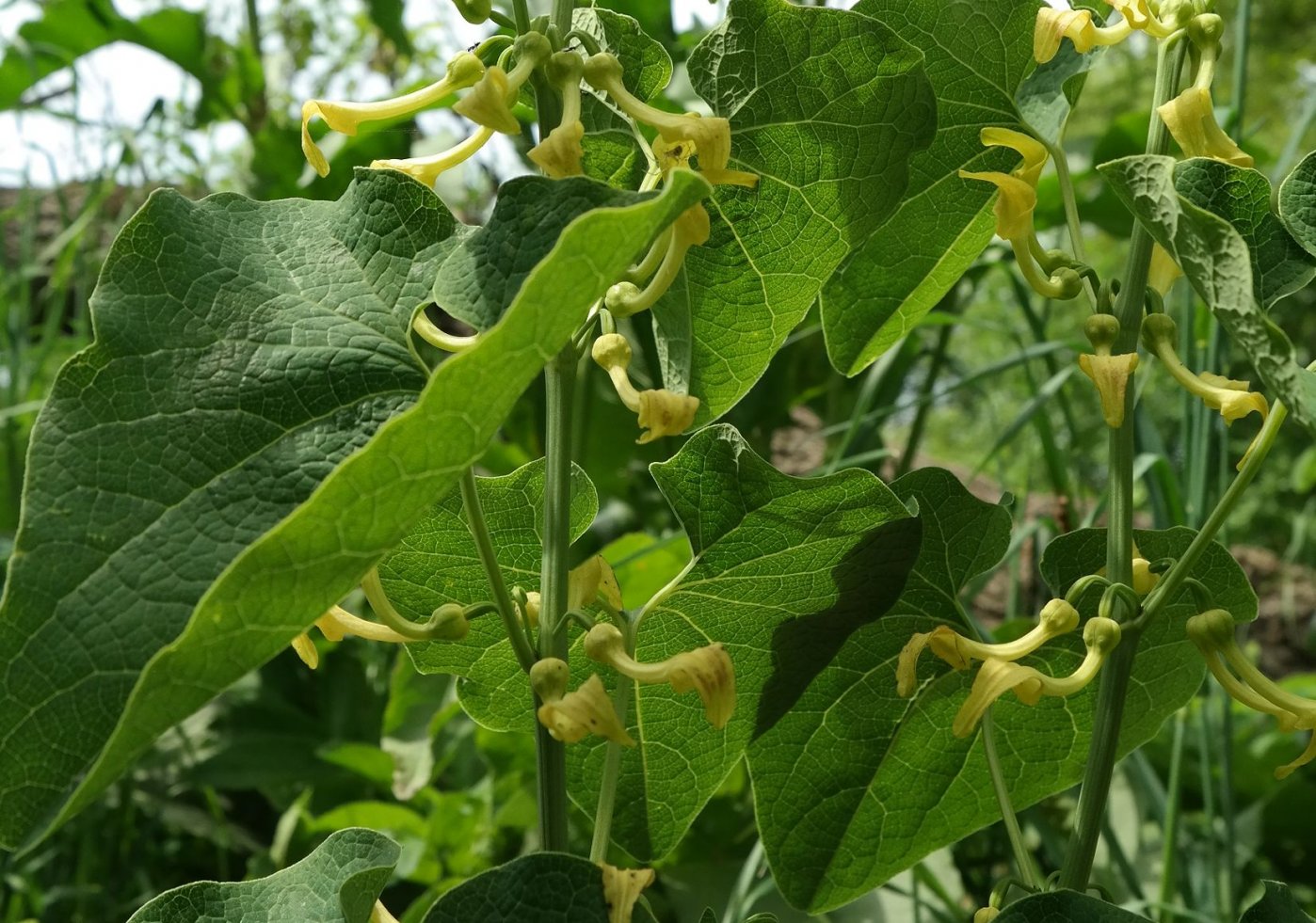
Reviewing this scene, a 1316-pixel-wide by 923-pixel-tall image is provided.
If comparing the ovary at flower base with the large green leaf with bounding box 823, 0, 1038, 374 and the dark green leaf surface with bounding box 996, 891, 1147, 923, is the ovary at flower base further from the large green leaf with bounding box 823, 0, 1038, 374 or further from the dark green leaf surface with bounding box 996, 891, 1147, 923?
the large green leaf with bounding box 823, 0, 1038, 374

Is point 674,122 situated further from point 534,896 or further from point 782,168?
point 534,896

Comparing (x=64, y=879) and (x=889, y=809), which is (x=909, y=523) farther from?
(x=64, y=879)

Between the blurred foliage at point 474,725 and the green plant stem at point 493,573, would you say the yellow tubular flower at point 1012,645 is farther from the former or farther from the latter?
the blurred foliage at point 474,725

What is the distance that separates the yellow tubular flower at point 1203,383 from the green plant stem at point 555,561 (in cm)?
20

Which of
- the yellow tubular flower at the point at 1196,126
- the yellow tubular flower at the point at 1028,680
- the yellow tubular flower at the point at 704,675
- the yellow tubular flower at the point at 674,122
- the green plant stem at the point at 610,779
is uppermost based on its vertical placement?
the yellow tubular flower at the point at 674,122

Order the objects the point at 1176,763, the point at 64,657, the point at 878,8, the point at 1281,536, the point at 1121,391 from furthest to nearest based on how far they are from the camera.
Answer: the point at 1281,536 → the point at 1176,763 → the point at 878,8 → the point at 1121,391 → the point at 64,657

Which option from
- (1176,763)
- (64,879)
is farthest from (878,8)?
(64,879)

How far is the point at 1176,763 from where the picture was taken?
821 millimetres

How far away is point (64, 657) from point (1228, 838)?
77 cm

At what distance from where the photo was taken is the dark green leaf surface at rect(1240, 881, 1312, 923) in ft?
1.46

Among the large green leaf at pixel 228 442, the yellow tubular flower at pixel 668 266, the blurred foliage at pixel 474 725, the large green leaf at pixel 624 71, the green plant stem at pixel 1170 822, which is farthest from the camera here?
the blurred foliage at pixel 474 725

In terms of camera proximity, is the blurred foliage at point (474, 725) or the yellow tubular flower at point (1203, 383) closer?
the yellow tubular flower at point (1203, 383)

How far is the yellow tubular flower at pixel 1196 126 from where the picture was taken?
425mm

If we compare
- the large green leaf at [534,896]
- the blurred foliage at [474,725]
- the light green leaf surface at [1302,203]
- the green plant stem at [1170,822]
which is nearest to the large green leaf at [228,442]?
the large green leaf at [534,896]
